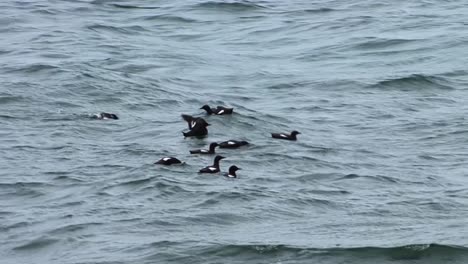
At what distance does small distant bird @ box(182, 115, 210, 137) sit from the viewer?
80.7ft

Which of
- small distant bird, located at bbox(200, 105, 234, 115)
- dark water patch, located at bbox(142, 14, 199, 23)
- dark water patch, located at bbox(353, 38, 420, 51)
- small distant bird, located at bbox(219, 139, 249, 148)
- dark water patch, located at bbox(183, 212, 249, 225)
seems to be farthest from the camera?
dark water patch, located at bbox(142, 14, 199, 23)

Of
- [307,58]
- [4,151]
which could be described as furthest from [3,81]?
[307,58]

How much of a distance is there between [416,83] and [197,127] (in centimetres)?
705

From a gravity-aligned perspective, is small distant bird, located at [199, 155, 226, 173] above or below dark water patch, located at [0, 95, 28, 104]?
above

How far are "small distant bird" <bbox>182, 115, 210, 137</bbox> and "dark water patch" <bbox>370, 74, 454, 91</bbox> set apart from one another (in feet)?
19.2

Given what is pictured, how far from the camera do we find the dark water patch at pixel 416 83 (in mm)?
29605

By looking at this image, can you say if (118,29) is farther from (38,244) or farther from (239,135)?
(38,244)

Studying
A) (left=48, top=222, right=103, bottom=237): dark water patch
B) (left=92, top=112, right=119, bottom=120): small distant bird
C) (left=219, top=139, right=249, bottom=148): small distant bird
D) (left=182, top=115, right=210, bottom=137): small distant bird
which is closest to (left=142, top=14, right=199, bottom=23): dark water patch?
(left=92, top=112, right=119, bottom=120): small distant bird

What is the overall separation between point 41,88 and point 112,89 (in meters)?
1.48

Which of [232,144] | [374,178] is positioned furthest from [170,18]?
[374,178]

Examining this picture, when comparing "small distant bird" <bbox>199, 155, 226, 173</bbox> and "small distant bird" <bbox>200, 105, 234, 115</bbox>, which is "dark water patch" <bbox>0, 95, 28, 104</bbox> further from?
"small distant bird" <bbox>199, 155, 226, 173</bbox>

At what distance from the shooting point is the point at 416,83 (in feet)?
98.3

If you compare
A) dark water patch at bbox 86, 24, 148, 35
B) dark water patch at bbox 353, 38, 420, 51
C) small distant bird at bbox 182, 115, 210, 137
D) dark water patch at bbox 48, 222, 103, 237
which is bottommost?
dark water patch at bbox 86, 24, 148, 35

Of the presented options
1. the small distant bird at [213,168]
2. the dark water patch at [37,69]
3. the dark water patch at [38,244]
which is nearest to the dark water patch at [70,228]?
the dark water patch at [38,244]
